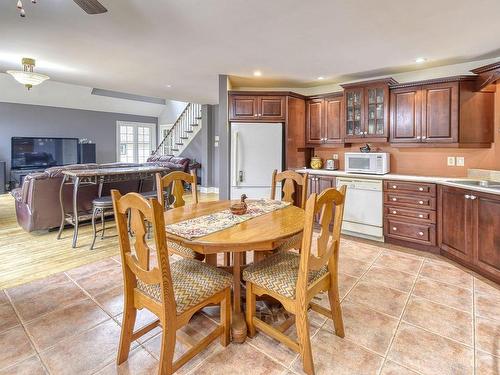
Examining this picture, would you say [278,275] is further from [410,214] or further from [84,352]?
[410,214]

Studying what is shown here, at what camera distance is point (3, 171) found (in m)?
7.32

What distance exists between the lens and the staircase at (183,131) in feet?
28.6

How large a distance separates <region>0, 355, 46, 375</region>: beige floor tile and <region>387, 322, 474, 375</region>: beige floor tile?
202cm

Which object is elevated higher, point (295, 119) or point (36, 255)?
point (295, 119)

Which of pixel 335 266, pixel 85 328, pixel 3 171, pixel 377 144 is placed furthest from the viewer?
pixel 3 171

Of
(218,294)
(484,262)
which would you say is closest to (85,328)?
(218,294)

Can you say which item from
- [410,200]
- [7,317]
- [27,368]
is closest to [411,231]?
[410,200]

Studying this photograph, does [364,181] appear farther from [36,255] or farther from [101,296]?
[36,255]

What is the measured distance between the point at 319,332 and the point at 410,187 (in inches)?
96.6

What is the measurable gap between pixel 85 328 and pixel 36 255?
6.28 ft

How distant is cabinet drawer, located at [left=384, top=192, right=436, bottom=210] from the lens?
3.52 meters

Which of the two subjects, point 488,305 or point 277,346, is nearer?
point 277,346

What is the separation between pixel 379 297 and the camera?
2.46 metres

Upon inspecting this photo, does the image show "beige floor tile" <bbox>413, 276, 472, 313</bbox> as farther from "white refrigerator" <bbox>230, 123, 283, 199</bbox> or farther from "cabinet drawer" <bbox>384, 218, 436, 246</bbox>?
"white refrigerator" <bbox>230, 123, 283, 199</bbox>
